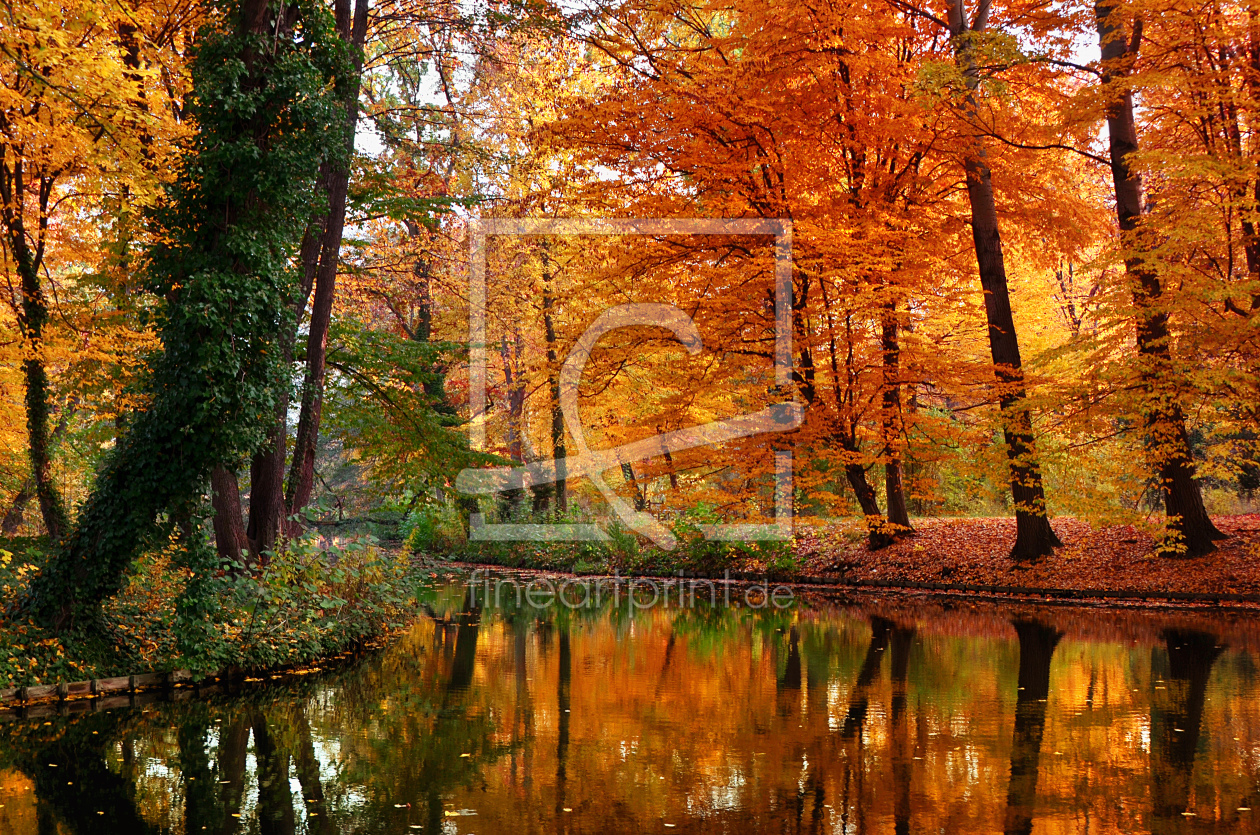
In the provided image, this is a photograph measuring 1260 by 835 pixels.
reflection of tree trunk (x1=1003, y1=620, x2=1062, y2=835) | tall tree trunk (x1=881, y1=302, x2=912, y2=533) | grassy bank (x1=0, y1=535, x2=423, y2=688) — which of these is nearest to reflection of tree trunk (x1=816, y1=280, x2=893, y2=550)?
tall tree trunk (x1=881, y1=302, x2=912, y2=533)

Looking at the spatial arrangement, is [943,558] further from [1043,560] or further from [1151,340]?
[1151,340]

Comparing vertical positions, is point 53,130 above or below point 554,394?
above

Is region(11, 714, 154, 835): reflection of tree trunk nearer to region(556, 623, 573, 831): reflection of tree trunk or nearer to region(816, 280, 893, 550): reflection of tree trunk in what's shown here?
region(556, 623, 573, 831): reflection of tree trunk

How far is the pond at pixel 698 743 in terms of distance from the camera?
541 cm

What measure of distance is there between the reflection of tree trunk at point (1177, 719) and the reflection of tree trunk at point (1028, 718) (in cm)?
67

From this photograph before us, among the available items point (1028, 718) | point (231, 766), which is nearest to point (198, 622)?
point (231, 766)

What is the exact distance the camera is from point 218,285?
9.37 meters

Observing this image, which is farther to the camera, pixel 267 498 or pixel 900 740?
pixel 267 498

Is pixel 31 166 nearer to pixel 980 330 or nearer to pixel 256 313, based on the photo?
pixel 256 313

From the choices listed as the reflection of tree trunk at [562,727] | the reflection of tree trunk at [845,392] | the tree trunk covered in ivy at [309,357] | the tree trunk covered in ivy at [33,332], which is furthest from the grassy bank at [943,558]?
the reflection of tree trunk at [562,727]

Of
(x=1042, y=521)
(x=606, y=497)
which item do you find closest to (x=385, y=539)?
(x=606, y=497)

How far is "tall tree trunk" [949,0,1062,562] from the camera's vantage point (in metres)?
14.9

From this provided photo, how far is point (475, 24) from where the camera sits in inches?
566

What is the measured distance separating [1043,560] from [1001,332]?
3852mm
